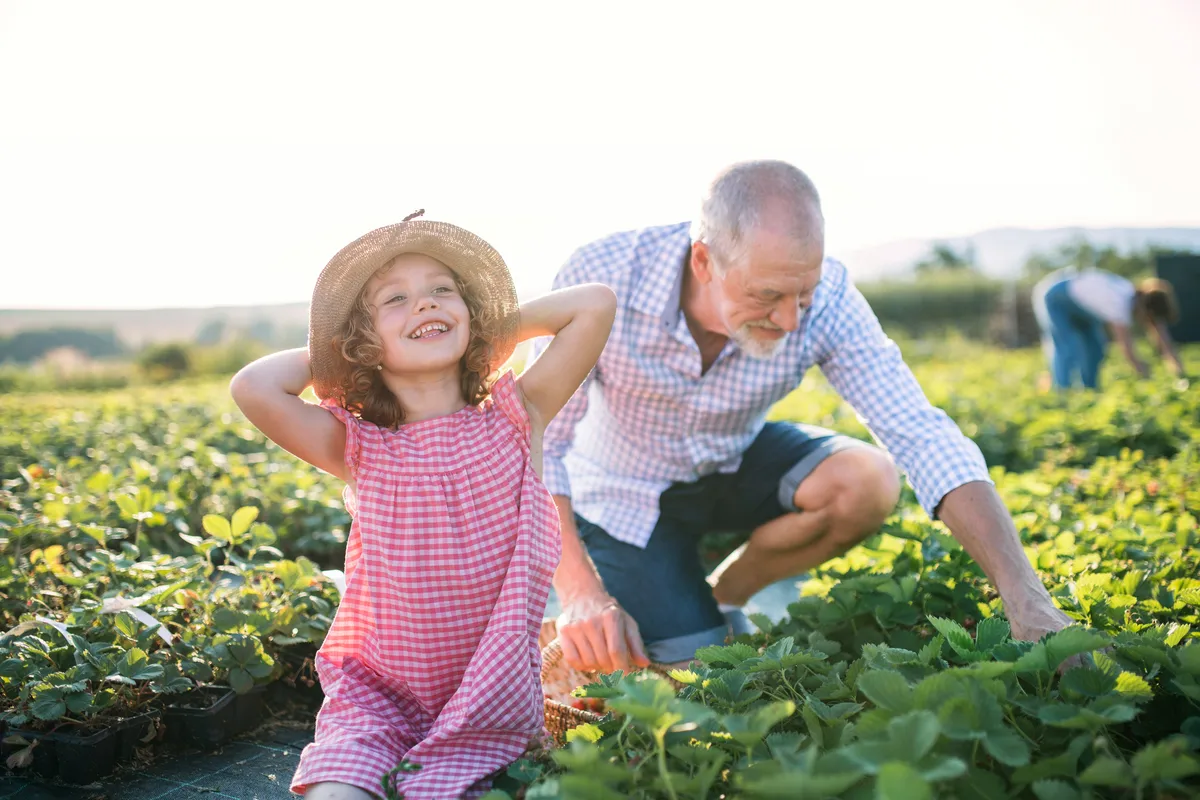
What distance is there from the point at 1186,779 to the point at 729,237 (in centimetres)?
156

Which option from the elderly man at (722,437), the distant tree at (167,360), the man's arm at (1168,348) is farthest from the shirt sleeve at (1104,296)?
the distant tree at (167,360)

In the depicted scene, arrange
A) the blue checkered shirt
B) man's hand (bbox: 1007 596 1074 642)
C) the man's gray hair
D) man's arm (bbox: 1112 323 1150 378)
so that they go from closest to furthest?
man's hand (bbox: 1007 596 1074 642) < the man's gray hair < the blue checkered shirt < man's arm (bbox: 1112 323 1150 378)

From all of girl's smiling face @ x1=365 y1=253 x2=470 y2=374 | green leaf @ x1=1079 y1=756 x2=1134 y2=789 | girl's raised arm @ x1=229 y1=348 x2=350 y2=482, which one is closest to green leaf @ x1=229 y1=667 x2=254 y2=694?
girl's raised arm @ x1=229 y1=348 x2=350 y2=482

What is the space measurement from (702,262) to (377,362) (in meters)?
1.07

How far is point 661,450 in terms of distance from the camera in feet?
9.29

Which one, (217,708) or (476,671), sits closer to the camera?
(476,671)

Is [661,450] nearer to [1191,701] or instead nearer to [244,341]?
[1191,701]

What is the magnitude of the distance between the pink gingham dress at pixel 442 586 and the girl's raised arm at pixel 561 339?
82mm

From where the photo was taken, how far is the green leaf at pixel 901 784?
0.94m

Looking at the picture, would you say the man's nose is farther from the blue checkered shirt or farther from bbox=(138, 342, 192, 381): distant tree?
bbox=(138, 342, 192, 381): distant tree

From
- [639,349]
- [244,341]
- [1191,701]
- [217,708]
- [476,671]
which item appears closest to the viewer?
[1191,701]

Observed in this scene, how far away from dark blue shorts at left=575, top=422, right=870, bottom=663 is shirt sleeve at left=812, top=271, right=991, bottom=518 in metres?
0.23

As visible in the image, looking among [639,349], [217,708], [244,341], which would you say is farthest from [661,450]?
[244,341]

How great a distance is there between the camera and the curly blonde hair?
1847 mm
